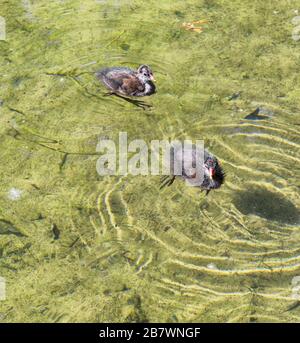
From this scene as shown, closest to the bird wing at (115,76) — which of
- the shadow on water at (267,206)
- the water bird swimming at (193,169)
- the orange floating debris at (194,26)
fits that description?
the water bird swimming at (193,169)

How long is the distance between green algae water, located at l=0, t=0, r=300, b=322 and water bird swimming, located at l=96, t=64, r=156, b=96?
130 mm

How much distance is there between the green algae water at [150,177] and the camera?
4227 mm

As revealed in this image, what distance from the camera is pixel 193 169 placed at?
4832 mm

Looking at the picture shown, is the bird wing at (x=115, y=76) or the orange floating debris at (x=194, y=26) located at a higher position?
the bird wing at (x=115, y=76)

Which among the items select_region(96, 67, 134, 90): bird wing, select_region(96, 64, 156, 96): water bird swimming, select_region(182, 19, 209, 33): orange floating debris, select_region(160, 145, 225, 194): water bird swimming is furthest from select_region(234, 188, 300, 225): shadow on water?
select_region(182, 19, 209, 33): orange floating debris

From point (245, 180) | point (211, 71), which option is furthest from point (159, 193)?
point (211, 71)

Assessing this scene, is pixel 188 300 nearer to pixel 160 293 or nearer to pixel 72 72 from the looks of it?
pixel 160 293

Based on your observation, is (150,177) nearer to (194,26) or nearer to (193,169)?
(193,169)

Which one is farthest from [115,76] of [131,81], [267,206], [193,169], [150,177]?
[267,206]

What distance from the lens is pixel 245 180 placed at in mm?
5008

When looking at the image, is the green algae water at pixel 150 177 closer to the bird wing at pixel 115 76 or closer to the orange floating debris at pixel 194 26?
the orange floating debris at pixel 194 26

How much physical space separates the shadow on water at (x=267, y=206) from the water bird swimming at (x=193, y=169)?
0.24 m

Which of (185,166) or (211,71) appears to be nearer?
(185,166)

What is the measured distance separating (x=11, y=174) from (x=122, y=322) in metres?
1.77
